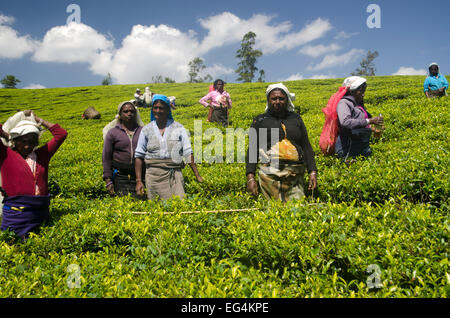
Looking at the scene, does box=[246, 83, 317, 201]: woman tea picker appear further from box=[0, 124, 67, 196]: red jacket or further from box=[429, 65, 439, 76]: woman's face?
box=[429, 65, 439, 76]: woman's face

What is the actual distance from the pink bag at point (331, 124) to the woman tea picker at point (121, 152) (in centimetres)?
361

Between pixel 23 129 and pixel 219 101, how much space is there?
8209 millimetres

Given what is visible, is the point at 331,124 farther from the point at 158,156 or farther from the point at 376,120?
the point at 158,156

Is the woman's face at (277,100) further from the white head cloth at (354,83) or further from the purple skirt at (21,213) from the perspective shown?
the purple skirt at (21,213)

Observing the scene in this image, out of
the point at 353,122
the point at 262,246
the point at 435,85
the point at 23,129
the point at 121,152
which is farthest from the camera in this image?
the point at 435,85

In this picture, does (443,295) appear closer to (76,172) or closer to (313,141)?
(313,141)

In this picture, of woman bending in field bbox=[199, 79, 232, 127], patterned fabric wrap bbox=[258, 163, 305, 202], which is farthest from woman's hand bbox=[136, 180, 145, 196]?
woman bending in field bbox=[199, 79, 232, 127]

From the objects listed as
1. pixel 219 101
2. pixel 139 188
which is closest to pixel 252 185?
pixel 139 188

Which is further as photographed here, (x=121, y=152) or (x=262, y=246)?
(x=121, y=152)

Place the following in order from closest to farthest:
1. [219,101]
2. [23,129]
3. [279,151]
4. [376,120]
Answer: [23,129] → [279,151] → [376,120] → [219,101]

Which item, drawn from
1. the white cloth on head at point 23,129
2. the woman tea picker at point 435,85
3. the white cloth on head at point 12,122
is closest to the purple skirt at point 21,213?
the white cloth on head at point 12,122

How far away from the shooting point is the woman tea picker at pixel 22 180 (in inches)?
137

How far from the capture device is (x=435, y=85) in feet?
34.2
